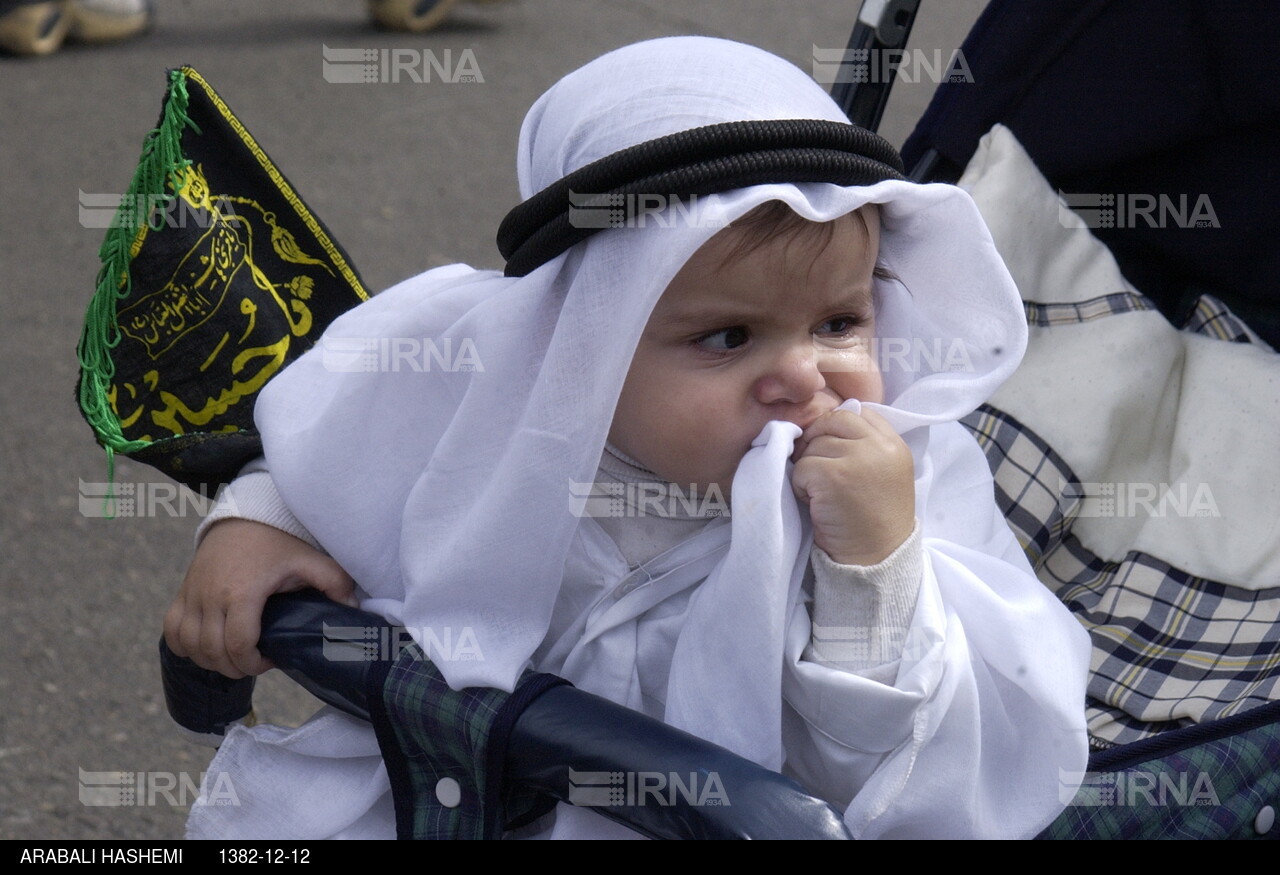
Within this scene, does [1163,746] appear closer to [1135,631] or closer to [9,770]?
[1135,631]

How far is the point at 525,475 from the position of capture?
1.37m

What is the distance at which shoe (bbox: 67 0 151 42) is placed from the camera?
5.93 meters

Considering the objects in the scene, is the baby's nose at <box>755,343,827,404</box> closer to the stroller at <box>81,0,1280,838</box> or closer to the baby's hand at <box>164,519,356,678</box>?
the stroller at <box>81,0,1280,838</box>

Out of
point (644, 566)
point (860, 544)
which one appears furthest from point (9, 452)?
point (860, 544)
